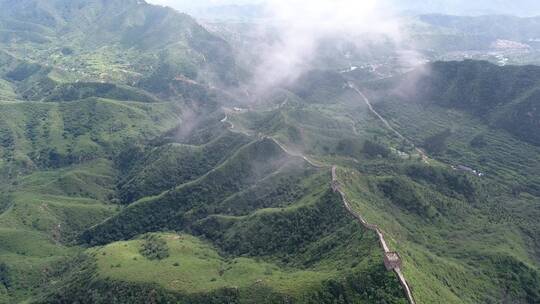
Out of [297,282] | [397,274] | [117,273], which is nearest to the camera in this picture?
[397,274]

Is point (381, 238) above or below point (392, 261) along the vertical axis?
below

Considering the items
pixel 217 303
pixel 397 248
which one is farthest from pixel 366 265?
pixel 217 303

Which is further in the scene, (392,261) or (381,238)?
(381,238)

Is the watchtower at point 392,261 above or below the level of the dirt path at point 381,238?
above

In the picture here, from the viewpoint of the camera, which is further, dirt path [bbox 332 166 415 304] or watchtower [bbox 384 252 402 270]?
watchtower [bbox 384 252 402 270]

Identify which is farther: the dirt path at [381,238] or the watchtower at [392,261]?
the watchtower at [392,261]

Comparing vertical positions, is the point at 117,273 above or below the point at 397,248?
below

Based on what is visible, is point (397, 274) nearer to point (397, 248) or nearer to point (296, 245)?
point (397, 248)

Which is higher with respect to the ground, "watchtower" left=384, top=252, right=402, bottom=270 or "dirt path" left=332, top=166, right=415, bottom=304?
"watchtower" left=384, top=252, right=402, bottom=270
